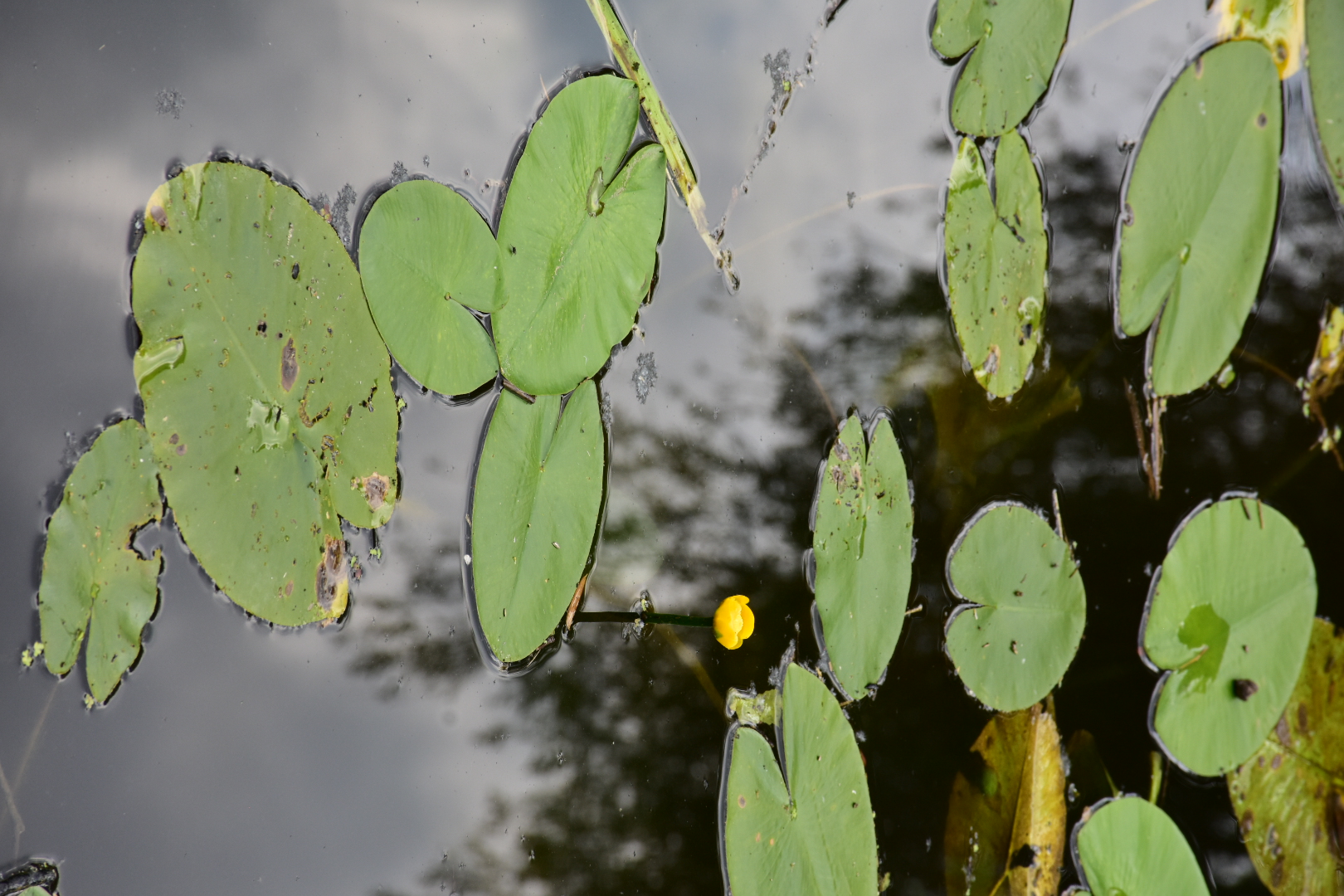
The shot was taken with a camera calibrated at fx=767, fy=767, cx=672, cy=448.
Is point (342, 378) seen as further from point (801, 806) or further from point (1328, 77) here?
point (1328, 77)

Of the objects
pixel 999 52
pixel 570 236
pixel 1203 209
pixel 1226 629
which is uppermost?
pixel 999 52

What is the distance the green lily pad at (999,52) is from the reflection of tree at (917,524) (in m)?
0.09

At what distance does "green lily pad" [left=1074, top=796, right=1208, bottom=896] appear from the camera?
872 millimetres

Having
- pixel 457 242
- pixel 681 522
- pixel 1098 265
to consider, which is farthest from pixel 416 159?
pixel 1098 265

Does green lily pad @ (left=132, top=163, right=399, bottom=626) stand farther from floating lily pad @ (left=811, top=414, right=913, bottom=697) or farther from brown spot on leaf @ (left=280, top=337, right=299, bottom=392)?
floating lily pad @ (left=811, top=414, right=913, bottom=697)

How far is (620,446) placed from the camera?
0.75 meters

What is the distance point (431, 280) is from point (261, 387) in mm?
163

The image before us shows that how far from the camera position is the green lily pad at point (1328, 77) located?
31.6 inches

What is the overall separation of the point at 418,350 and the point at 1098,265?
77cm

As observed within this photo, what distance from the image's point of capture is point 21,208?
0.59 meters

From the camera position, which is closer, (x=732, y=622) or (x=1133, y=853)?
(x=732, y=622)

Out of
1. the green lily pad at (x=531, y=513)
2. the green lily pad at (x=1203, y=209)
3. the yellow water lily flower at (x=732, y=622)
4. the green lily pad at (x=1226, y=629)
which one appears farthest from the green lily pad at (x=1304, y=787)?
the green lily pad at (x=531, y=513)

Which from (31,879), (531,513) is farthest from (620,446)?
(31,879)

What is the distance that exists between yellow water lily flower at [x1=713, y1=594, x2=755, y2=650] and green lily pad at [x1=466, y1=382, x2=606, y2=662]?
0.16 m
